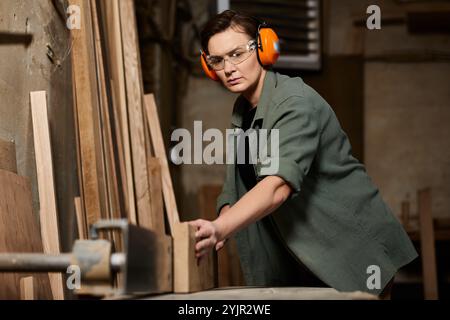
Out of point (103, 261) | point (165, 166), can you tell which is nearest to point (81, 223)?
point (165, 166)

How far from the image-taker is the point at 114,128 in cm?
261

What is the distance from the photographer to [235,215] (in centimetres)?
164

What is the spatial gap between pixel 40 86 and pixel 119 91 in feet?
1.04

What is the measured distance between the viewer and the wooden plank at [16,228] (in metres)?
1.89

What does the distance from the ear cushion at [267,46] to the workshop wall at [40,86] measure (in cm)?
87

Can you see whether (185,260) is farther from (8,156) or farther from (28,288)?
(8,156)

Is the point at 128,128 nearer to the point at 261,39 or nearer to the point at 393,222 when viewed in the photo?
the point at 261,39

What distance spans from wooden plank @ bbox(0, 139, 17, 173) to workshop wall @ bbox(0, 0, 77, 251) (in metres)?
0.05

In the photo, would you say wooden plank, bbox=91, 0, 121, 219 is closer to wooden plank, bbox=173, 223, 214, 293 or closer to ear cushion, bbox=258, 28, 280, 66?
ear cushion, bbox=258, 28, 280, 66

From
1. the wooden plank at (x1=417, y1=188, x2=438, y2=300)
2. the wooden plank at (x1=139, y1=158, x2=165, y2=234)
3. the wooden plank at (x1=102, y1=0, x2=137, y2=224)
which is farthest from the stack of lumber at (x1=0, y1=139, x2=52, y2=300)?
the wooden plank at (x1=417, y1=188, x2=438, y2=300)
